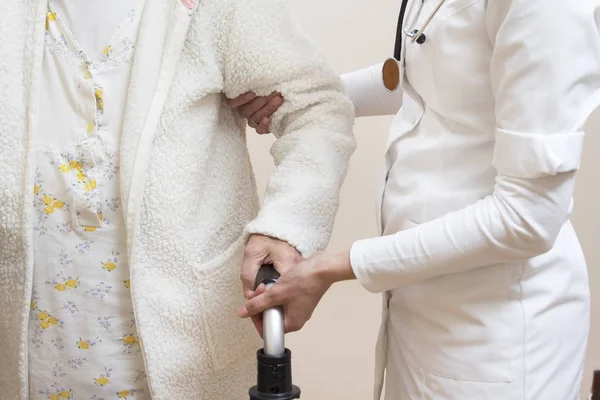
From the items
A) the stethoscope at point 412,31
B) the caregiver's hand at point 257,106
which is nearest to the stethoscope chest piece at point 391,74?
the stethoscope at point 412,31

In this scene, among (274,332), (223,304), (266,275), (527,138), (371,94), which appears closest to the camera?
(527,138)

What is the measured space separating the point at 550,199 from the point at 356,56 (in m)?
1.64

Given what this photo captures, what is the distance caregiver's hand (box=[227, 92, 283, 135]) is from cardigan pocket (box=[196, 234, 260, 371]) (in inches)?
7.4

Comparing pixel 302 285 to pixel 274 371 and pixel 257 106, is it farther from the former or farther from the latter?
pixel 257 106

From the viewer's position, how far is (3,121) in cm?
113

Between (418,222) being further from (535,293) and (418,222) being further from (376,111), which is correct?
(376,111)

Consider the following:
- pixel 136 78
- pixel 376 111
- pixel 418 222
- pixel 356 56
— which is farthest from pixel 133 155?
pixel 356 56

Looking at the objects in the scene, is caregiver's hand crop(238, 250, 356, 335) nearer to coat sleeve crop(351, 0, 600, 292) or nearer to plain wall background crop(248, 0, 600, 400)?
coat sleeve crop(351, 0, 600, 292)

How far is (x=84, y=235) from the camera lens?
1.14m

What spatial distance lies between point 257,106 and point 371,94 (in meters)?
0.35

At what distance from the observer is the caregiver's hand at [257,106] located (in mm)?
1203

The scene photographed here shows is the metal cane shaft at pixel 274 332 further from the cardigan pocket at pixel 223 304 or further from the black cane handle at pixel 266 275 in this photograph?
the cardigan pocket at pixel 223 304

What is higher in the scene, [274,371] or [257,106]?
[257,106]

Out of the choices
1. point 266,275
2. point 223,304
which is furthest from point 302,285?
point 223,304
